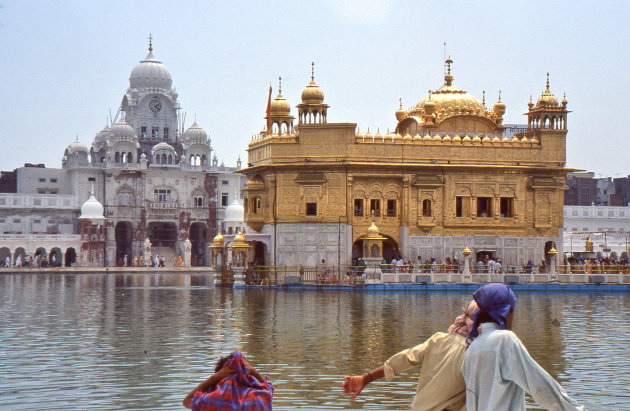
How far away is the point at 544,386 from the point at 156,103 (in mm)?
83317

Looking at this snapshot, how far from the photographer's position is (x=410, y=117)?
157 feet

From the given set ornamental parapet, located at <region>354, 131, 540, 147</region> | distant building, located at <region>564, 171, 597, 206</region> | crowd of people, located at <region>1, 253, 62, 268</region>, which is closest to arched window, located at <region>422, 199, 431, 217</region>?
ornamental parapet, located at <region>354, 131, 540, 147</region>

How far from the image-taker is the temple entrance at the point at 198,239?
271 ft

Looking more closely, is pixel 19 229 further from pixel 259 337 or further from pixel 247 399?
pixel 247 399

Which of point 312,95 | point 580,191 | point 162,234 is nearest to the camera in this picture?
point 312,95

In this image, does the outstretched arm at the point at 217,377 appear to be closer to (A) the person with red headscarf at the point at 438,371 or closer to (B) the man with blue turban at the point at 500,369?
(A) the person with red headscarf at the point at 438,371

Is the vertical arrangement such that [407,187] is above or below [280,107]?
below

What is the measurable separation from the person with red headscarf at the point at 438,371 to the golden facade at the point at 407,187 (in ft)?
114

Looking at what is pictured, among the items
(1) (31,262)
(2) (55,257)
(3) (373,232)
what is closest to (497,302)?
(3) (373,232)

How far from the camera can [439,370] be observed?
23.4 ft

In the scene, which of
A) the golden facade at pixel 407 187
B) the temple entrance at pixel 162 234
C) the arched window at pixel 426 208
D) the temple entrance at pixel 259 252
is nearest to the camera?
the golden facade at pixel 407 187

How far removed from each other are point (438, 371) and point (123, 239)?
76.6 m

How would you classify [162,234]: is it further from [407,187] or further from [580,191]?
[407,187]

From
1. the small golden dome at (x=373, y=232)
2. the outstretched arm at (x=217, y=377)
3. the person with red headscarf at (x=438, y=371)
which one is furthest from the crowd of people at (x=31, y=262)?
the outstretched arm at (x=217, y=377)
